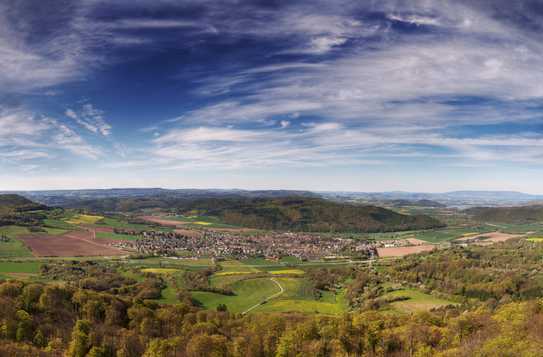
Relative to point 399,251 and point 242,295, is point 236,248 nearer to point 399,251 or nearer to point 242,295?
point 399,251

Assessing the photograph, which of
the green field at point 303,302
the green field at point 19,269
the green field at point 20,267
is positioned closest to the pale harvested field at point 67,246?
the green field at point 20,267

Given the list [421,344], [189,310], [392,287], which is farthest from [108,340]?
[392,287]

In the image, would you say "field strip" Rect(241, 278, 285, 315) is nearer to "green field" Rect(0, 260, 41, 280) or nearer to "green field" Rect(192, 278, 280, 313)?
"green field" Rect(192, 278, 280, 313)

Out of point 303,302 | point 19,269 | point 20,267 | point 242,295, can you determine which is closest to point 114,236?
point 20,267

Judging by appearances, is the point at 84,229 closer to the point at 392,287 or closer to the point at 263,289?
the point at 263,289

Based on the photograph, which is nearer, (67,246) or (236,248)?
(67,246)
